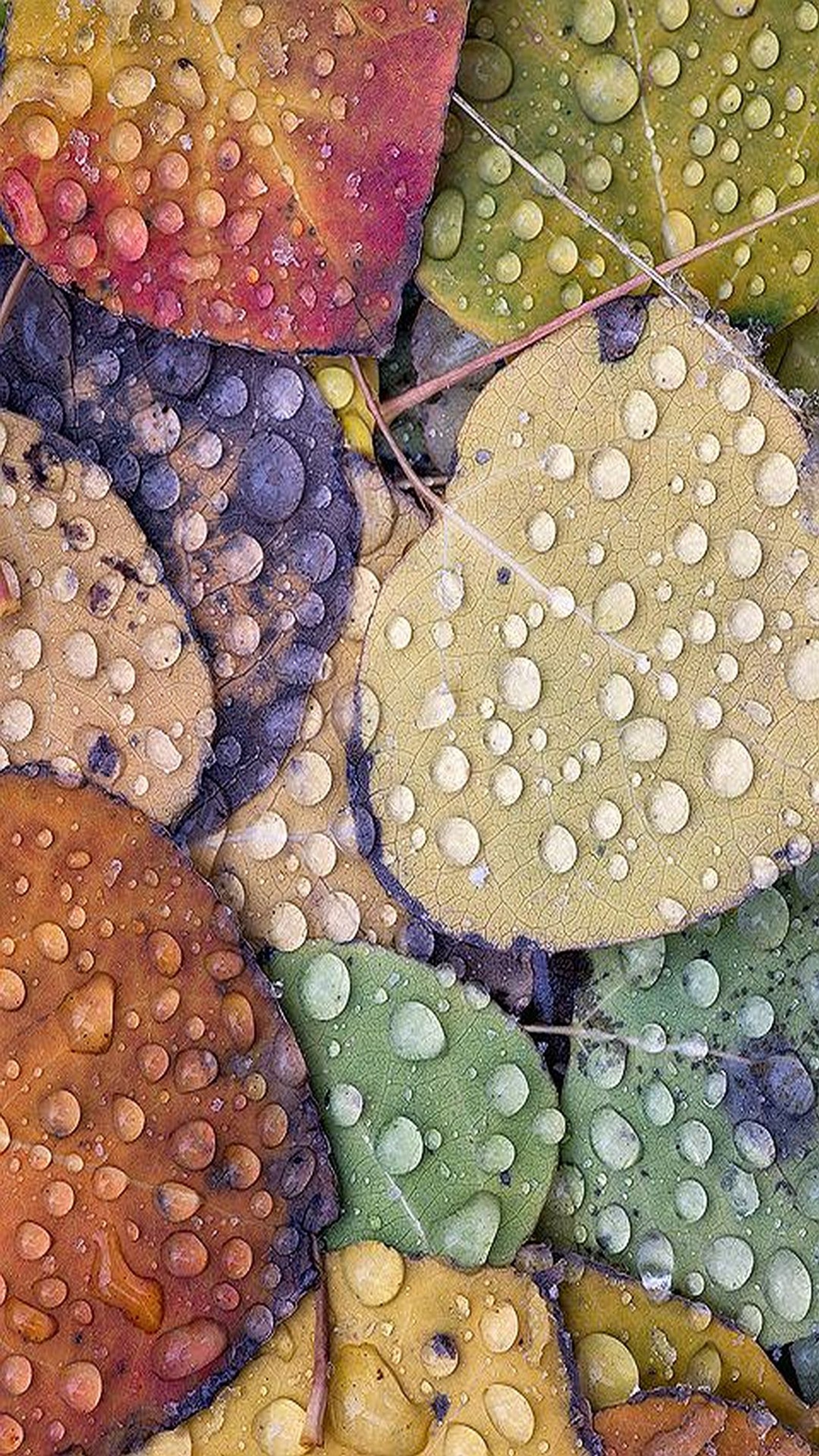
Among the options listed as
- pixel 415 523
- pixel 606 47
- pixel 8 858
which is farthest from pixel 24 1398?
pixel 606 47

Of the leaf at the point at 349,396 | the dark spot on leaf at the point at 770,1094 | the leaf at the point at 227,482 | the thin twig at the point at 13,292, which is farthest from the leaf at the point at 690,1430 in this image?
the thin twig at the point at 13,292

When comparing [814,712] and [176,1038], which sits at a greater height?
[814,712]

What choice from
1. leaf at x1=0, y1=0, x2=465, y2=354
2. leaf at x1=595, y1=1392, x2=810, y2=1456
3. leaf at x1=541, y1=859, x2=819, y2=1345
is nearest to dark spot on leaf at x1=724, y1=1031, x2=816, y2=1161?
leaf at x1=541, y1=859, x2=819, y2=1345

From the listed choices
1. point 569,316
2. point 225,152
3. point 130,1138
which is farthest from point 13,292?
point 130,1138

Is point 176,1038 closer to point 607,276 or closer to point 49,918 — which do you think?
point 49,918

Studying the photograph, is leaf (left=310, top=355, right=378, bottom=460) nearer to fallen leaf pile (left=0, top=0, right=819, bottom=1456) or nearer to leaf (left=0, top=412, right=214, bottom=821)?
fallen leaf pile (left=0, top=0, right=819, bottom=1456)

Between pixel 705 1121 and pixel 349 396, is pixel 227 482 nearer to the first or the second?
pixel 349 396

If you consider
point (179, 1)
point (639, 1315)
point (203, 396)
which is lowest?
point (639, 1315)
